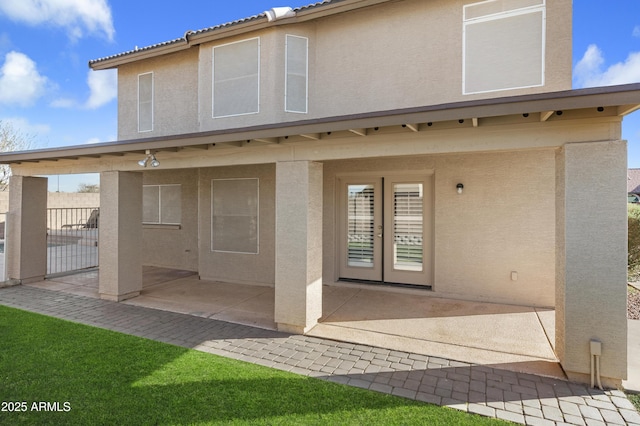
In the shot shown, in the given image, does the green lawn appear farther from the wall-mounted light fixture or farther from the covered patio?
the wall-mounted light fixture

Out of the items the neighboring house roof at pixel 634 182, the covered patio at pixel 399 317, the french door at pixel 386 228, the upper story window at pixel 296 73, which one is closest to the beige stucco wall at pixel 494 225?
the french door at pixel 386 228

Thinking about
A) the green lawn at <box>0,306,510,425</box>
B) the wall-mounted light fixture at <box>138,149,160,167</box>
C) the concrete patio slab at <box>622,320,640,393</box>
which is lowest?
the green lawn at <box>0,306,510,425</box>

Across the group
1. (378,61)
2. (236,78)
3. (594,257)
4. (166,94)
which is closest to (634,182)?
(378,61)

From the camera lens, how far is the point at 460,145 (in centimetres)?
507

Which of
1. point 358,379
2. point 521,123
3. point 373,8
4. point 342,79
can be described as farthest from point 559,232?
point 373,8

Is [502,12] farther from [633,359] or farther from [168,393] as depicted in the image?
[168,393]

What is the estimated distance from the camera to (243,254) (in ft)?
33.3

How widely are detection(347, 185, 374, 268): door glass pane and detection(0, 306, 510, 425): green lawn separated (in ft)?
17.0

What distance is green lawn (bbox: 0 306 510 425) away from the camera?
147 inches

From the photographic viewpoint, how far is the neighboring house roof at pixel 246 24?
8445 millimetres

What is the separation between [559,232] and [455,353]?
7.65ft

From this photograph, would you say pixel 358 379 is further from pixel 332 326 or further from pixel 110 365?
pixel 110 365

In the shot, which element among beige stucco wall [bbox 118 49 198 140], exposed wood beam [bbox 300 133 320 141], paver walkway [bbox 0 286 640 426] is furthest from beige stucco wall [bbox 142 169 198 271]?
exposed wood beam [bbox 300 133 320 141]

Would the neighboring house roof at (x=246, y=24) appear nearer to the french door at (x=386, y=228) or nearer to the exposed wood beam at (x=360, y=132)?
the french door at (x=386, y=228)
